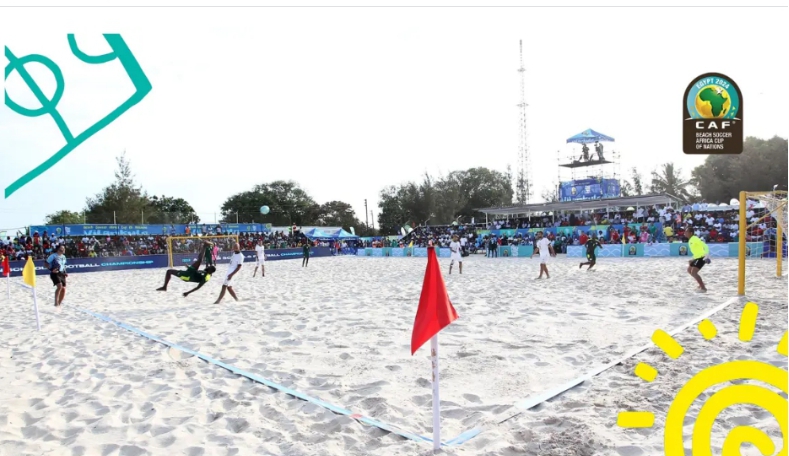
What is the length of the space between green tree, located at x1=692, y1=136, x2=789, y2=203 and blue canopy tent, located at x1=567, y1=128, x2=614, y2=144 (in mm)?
6946

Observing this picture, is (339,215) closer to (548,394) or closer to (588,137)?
(588,137)

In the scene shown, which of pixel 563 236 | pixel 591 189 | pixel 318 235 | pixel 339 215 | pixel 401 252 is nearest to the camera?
pixel 563 236

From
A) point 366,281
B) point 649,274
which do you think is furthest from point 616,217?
point 366,281

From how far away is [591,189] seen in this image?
1344 inches

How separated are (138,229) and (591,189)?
29.0m

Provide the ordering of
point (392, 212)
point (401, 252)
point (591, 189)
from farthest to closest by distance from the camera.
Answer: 1. point (392, 212)
2. point (591, 189)
3. point (401, 252)

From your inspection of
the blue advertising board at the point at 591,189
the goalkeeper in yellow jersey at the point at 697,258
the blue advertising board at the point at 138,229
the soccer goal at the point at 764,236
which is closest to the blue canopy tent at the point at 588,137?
the blue advertising board at the point at 591,189

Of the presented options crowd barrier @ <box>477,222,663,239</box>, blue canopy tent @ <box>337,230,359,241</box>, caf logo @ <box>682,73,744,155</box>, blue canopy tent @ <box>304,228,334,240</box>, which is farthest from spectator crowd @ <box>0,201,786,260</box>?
caf logo @ <box>682,73,744,155</box>

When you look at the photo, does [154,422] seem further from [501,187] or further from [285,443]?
[501,187]

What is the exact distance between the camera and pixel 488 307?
8.27 metres

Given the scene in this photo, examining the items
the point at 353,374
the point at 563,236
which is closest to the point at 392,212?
the point at 563,236

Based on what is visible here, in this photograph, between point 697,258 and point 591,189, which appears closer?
point 697,258

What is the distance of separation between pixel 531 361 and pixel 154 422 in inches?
134

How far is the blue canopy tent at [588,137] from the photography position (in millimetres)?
34906
